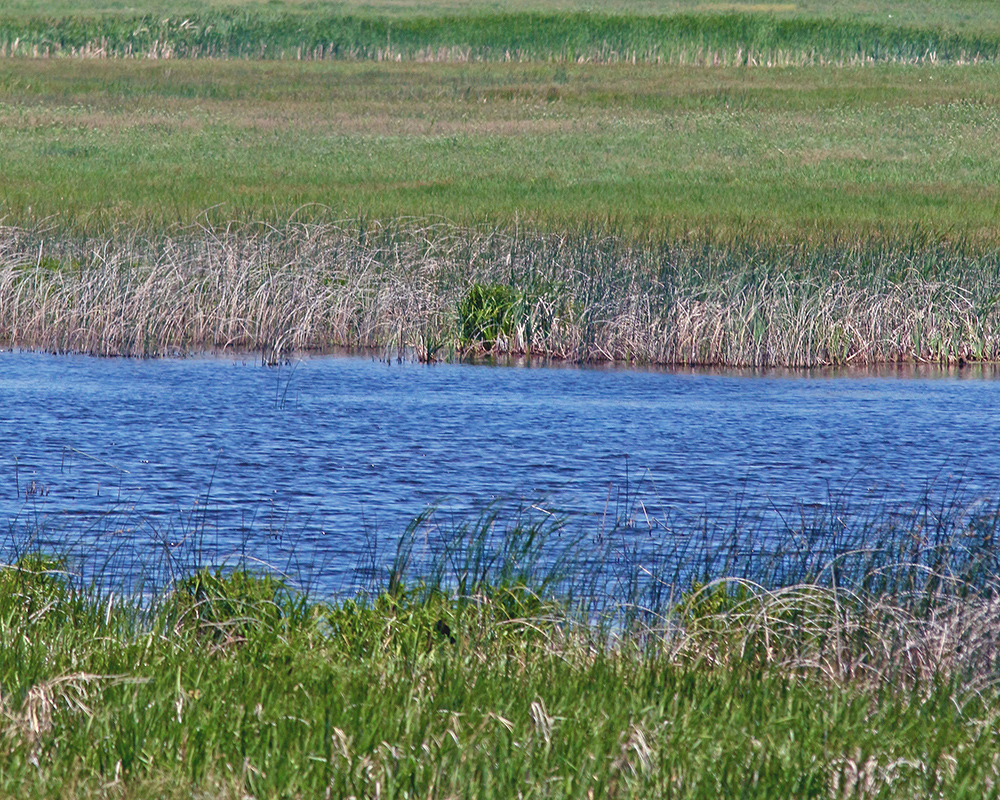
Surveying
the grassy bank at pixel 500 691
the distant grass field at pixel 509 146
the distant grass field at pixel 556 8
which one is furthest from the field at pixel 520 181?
the grassy bank at pixel 500 691

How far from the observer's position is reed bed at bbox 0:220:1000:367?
1920 centimetres

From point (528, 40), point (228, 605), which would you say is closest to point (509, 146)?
point (528, 40)

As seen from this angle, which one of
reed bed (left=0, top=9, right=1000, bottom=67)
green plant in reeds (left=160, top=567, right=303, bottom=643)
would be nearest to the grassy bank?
green plant in reeds (left=160, top=567, right=303, bottom=643)

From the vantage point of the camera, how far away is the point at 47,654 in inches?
259

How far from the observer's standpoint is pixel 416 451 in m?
14.1

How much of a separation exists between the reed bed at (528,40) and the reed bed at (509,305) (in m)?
46.7

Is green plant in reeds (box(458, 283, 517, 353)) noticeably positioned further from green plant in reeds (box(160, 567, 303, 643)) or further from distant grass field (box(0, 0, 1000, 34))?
distant grass field (box(0, 0, 1000, 34))

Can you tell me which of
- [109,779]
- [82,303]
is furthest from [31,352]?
[109,779]

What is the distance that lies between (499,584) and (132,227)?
1597cm

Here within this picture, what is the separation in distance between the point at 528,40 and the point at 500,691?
6534cm

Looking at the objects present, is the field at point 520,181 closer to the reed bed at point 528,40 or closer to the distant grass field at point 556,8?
the reed bed at point 528,40

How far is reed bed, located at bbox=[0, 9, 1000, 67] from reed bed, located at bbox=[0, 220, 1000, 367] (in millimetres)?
46697

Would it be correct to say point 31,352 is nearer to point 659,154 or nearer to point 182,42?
point 659,154

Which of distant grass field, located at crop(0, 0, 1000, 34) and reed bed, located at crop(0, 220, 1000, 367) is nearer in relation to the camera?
reed bed, located at crop(0, 220, 1000, 367)
